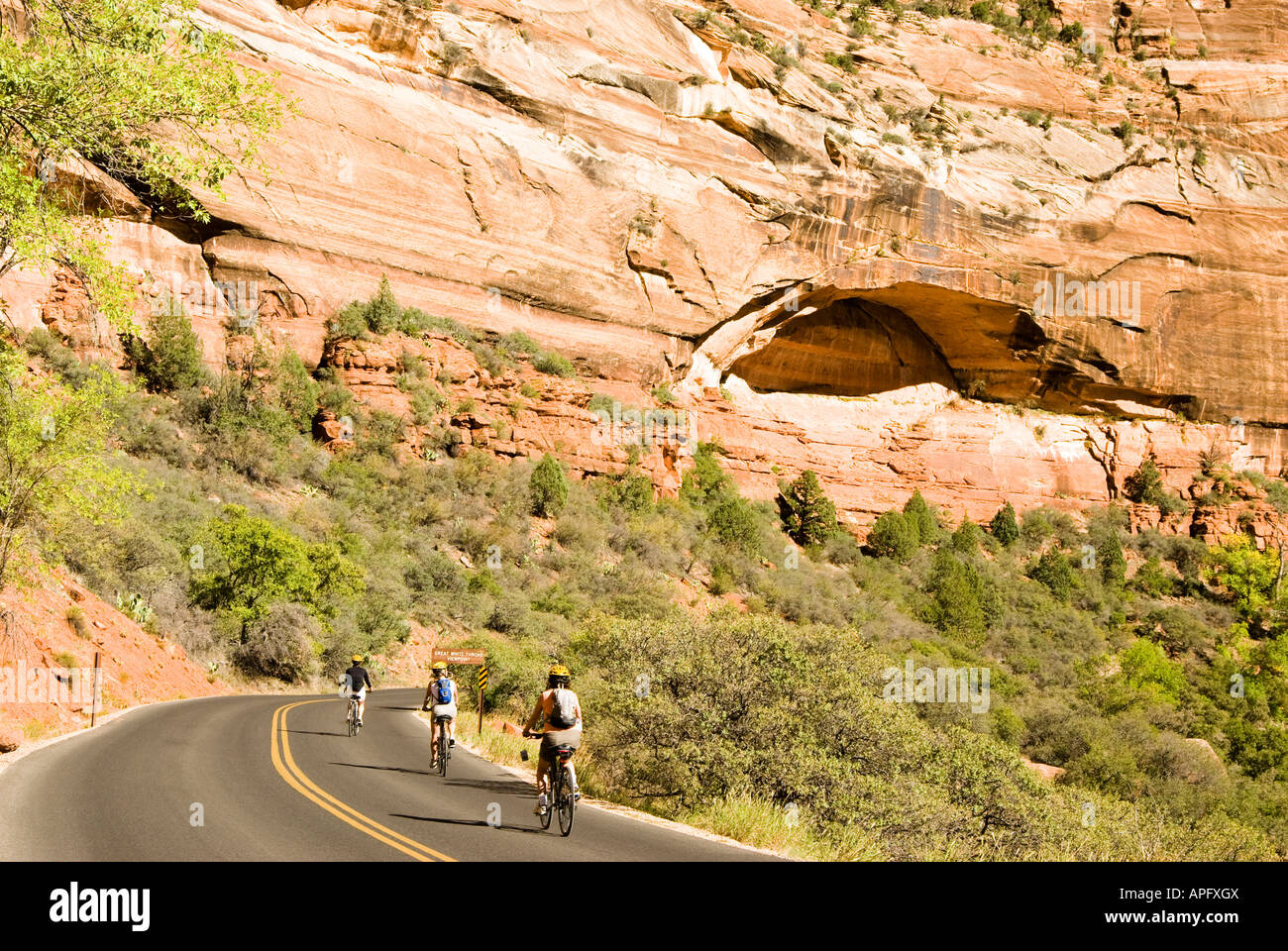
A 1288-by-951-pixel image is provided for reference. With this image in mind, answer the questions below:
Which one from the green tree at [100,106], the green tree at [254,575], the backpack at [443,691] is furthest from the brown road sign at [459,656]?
the green tree at [254,575]

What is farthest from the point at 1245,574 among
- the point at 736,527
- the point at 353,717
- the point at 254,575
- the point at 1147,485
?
the point at 353,717

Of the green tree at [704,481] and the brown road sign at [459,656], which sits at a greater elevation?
the green tree at [704,481]

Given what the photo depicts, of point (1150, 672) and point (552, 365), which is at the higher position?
point (552, 365)

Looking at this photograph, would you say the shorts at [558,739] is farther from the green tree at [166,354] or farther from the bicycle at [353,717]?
the green tree at [166,354]

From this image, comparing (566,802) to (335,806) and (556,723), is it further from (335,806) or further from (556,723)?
(335,806)

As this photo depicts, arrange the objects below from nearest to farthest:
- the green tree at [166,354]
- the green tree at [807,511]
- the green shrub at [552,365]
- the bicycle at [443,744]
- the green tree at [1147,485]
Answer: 1. the bicycle at [443,744]
2. the green tree at [166,354]
3. the green shrub at [552,365]
4. the green tree at [807,511]
5. the green tree at [1147,485]

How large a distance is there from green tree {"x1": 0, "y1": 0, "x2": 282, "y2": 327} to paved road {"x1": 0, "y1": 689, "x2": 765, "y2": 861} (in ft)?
15.0

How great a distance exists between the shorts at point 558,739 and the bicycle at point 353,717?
683cm

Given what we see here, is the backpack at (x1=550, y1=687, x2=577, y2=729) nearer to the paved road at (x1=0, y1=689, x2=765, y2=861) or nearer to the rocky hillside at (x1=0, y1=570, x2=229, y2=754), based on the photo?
the paved road at (x1=0, y1=689, x2=765, y2=861)

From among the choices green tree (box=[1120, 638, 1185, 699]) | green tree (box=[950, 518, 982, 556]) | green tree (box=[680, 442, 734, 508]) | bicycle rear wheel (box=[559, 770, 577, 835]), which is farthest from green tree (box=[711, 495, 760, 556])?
bicycle rear wheel (box=[559, 770, 577, 835])

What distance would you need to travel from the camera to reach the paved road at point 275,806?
7.38 m

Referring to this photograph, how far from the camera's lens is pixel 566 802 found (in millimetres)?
8672

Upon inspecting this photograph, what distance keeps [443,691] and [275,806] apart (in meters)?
3.44
